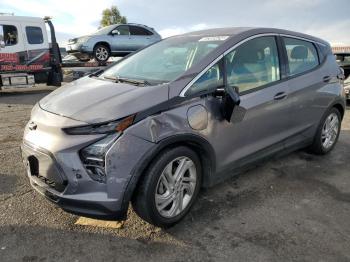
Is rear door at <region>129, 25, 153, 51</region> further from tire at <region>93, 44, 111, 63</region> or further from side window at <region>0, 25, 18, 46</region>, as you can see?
side window at <region>0, 25, 18, 46</region>

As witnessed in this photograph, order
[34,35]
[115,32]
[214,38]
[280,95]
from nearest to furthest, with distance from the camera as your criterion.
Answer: [214,38], [280,95], [34,35], [115,32]

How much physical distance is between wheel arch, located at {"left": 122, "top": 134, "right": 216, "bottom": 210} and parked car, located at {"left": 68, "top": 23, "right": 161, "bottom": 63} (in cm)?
1059

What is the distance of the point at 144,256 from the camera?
108 inches

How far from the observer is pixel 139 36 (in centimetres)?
1399

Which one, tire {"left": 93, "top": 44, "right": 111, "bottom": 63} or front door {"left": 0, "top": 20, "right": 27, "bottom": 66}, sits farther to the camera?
tire {"left": 93, "top": 44, "right": 111, "bottom": 63}

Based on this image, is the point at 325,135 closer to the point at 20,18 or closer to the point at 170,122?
the point at 170,122

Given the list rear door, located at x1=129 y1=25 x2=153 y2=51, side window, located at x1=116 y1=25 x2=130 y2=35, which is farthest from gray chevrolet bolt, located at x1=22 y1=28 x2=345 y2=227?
rear door, located at x1=129 y1=25 x2=153 y2=51

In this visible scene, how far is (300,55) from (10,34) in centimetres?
1047

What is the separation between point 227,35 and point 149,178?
1.69 metres

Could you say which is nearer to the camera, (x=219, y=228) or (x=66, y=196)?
(x=66, y=196)

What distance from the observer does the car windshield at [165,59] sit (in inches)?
132

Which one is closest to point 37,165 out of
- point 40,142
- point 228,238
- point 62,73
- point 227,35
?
point 40,142

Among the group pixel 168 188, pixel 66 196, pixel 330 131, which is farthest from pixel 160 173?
pixel 330 131

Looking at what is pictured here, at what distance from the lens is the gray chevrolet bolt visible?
2666 mm
